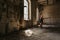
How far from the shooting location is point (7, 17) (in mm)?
5695

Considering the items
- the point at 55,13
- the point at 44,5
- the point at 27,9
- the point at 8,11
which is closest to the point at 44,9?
the point at 44,5

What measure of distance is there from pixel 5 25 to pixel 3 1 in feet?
3.50

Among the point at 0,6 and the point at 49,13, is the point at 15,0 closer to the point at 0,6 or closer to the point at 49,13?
the point at 0,6

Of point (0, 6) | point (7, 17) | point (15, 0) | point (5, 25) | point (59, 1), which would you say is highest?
point (59, 1)

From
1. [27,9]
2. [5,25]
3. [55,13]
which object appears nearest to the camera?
[5,25]

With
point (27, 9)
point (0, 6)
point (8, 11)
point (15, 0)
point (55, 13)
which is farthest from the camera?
point (55, 13)

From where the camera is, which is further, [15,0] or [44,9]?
[44,9]

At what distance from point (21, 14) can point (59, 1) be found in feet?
32.8

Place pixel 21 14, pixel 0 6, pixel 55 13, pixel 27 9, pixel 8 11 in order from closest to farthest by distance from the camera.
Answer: pixel 0 6
pixel 8 11
pixel 21 14
pixel 27 9
pixel 55 13

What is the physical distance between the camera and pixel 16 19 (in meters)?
7.13

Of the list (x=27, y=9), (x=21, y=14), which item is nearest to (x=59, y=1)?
(x=27, y=9)

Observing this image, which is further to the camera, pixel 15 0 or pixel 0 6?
pixel 15 0

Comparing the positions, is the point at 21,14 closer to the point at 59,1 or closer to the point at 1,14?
the point at 1,14

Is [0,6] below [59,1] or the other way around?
below
